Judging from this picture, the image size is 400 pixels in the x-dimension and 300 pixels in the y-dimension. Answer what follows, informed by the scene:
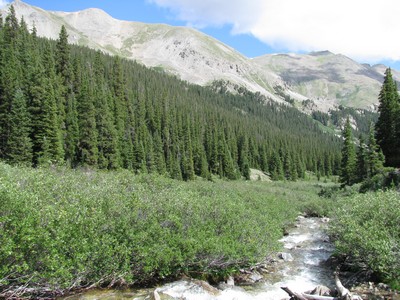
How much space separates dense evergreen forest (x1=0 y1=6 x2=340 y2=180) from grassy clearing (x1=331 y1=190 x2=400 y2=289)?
139 feet

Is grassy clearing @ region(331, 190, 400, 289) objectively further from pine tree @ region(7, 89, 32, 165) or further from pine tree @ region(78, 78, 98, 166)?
pine tree @ region(78, 78, 98, 166)

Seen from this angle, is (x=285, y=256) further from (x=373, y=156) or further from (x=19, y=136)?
(x=19, y=136)

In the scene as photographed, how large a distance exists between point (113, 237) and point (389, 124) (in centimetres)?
6487

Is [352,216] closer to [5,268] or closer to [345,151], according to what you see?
[5,268]

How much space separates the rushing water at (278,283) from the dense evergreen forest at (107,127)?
Answer: 117 feet

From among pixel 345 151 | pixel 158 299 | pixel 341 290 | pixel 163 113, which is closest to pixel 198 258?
pixel 158 299

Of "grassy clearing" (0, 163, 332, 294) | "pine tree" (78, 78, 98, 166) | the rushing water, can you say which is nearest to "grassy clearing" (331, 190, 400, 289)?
the rushing water

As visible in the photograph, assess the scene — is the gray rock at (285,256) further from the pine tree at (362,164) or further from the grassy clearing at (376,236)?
the pine tree at (362,164)

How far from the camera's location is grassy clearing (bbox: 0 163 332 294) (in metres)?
14.3

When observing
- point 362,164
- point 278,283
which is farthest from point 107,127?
point 278,283

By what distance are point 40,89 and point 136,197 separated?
175ft

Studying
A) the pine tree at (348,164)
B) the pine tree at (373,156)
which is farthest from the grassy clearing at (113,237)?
the pine tree at (348,164)

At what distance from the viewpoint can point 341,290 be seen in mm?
16594

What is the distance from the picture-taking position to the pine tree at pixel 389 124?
2423 inches
